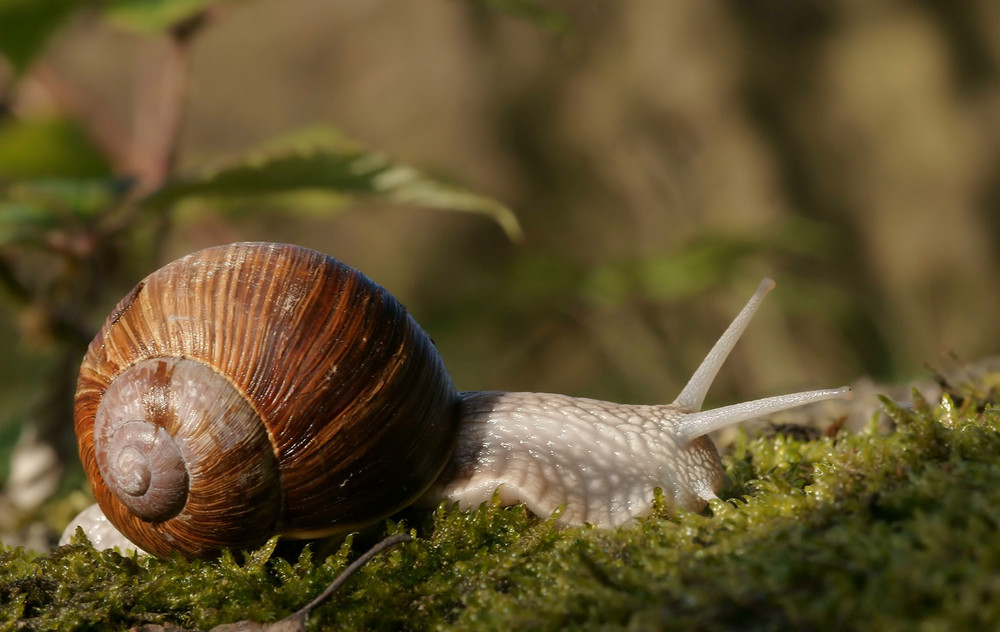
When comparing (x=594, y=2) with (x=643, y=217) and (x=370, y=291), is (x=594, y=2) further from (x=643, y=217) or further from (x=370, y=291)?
(x=370, y=291)

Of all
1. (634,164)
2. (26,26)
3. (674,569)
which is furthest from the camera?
(634,164)

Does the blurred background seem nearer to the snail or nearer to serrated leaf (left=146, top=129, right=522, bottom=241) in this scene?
serrated leaf (left=146, top=129, right=522, bottom=241)

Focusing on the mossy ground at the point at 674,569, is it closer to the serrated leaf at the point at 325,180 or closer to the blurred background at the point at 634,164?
→ the serrated leaf at the point at 325,180

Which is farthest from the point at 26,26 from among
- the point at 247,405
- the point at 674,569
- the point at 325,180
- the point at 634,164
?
the point at 634,164

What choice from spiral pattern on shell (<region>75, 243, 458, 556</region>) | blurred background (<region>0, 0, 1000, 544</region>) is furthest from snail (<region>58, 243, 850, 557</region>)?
blurred background (<region>0, 0, 1000, 544</region>)

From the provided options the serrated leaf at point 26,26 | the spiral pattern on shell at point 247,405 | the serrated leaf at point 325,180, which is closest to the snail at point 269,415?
the spiral pattern on shell at point 247,405

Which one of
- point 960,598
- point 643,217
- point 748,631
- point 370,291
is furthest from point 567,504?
Result: point 643,217

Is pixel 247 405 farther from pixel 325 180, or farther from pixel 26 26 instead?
pixel 26 26
